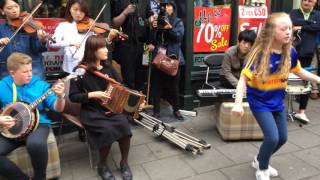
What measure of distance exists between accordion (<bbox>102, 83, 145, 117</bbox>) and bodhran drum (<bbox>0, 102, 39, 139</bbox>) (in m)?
0.67

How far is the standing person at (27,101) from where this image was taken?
295 cm

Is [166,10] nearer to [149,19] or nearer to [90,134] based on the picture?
[149,19]

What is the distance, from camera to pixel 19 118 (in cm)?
300

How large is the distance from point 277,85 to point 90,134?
1.78 meters

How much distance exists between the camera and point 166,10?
14.9ft

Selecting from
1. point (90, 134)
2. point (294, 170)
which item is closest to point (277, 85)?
point (294, 170)

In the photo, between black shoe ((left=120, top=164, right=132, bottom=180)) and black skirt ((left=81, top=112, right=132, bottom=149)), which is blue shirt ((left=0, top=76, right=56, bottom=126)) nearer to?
black skirt ((left=81, top=112, right=132, bottom=149))

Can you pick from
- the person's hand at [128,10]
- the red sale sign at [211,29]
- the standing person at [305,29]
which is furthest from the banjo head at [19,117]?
the standing person at [305,29]

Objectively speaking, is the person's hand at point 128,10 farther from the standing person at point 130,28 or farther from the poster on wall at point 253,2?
the poster on wall at point 253,2

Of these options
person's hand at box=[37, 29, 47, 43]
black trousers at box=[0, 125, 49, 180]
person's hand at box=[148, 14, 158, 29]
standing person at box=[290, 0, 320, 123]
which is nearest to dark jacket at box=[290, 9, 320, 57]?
standing person at box=[290, 0, 320, 123]

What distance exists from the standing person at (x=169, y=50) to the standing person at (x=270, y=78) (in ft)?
5.38

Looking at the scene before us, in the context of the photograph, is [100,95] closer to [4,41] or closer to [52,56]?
[4,41]

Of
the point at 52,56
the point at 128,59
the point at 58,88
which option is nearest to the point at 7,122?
the point at 58,88

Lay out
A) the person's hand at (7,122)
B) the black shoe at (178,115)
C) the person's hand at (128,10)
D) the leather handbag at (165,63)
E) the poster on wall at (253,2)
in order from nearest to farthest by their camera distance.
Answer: the person's hand at (7,122)
the person's hand at (128,10)
the leather handbag at (165,63)
the black shoe at (178,115)
the poster on wall at (253,2)
